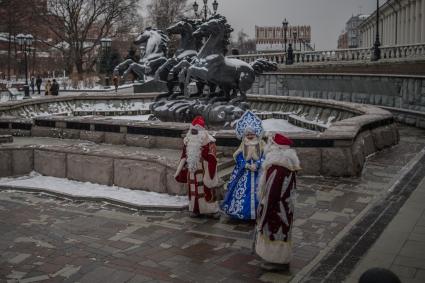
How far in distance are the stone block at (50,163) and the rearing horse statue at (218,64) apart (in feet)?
20.6

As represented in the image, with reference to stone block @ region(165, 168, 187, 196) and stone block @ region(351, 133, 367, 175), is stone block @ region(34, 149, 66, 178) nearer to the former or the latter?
stone block @ region(165, 168, 187, 196)

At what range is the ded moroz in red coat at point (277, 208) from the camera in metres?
6.49

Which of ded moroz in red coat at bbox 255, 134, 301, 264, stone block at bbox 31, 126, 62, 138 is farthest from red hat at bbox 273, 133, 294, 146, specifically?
stone block at bbox 31, 126, 62, 138

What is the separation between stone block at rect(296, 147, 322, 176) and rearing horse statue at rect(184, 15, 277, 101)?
5.74m

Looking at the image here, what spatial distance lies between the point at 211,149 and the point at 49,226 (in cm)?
285

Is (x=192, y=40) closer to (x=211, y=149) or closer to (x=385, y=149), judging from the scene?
(x=385, y=149)

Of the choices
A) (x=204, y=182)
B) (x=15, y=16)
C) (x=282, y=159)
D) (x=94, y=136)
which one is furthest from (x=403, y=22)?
(x=282, y=159)

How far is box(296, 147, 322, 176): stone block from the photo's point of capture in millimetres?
11586

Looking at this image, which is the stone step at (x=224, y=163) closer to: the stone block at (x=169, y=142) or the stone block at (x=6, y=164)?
the stone block at (x=169, y=142)

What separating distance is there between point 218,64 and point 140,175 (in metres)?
7.04

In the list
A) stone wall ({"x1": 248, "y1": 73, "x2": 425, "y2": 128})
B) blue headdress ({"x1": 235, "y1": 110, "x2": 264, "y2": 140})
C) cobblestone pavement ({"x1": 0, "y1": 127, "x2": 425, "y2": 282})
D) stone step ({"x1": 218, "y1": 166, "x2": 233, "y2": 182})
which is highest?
stone wall ({"x1": 248, "y1": 73, "x2": 425, "y2": 128})

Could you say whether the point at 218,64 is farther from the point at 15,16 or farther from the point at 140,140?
the point at 15,16

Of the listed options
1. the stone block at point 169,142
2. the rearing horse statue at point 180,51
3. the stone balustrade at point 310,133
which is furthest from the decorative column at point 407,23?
the stone block at point 169,142

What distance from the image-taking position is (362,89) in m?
28.2
